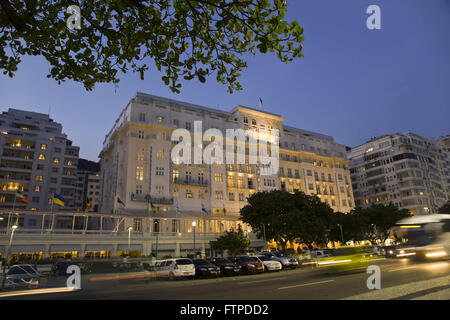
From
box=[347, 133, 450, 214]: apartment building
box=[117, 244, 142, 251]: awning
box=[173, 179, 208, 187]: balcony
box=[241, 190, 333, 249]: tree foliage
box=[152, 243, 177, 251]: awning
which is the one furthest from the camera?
box=[347, 133, 450, 214]: apartment building

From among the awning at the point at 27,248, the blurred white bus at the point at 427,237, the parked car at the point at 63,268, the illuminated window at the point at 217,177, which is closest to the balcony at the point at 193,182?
the illuminated window at the point at 217,177

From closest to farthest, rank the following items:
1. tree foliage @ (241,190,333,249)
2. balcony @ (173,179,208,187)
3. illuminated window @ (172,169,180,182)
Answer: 1. tree foliage @ (241,190,333,249)
2. balcony @ (173,179,208,187)
3. illuminated window @ (172,169,180,182)

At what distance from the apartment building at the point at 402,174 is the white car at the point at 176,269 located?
8614 cm

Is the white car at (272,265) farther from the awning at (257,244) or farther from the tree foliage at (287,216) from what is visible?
the awning at (257,244)

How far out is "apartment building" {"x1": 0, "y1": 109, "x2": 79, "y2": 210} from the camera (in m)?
64.2

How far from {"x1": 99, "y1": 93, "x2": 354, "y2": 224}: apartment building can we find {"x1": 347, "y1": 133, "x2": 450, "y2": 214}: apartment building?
31861 mm

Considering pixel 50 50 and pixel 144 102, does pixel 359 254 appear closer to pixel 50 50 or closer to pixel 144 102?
pixel 50 50

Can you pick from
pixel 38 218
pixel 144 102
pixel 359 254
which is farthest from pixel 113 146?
pixel 359 254

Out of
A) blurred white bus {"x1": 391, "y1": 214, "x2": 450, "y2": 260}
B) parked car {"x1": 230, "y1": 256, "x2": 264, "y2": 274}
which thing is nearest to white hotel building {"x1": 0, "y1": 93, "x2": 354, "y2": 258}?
parked car {"x1": 230, "y1": 256, "x2": 264, "y2": 274}

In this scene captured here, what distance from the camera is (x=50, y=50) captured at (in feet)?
22.2

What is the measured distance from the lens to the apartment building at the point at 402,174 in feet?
284

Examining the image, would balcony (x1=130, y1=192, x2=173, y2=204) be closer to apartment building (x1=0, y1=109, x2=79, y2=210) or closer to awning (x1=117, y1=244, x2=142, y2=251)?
awning (x1=117, y1=244, x2=142, y2=251)

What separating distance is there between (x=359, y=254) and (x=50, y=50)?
2127 cm

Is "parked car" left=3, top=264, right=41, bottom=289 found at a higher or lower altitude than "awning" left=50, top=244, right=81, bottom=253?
lower
